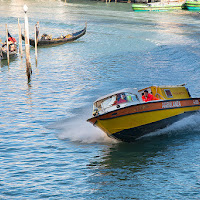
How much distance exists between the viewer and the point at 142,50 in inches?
1709

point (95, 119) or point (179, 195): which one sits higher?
point (95, 119)

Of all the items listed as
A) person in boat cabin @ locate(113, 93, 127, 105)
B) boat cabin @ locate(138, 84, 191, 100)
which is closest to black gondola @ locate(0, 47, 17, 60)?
boat cabin @ locate(138, 84, 191, 100)

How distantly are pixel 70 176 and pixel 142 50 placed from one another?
30.6 m

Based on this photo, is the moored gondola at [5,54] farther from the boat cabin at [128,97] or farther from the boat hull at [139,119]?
the boat hull at [139,119]

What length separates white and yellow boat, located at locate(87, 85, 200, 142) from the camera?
1658cm

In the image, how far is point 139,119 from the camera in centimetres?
1694

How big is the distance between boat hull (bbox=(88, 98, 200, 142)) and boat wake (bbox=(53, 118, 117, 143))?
3.04 feet

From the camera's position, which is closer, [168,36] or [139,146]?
[139,146]

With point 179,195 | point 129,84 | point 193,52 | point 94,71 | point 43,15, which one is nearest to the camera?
point 179,195

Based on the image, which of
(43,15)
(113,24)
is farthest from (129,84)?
(43,15)

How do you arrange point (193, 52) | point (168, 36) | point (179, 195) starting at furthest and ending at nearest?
1. point (168, 36)
2. point (193, 52)
3. point (179, 195)

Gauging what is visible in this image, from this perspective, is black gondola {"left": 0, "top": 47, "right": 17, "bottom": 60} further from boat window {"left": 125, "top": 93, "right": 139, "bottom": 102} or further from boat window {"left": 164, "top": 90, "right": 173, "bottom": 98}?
A: boat window {"left": 125, "top": 93, "right": 139, "bottom": 102}

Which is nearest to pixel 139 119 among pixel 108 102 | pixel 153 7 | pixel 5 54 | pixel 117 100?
pixel 117 100

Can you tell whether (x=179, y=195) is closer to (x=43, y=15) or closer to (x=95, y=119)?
(x=95, y=119)
